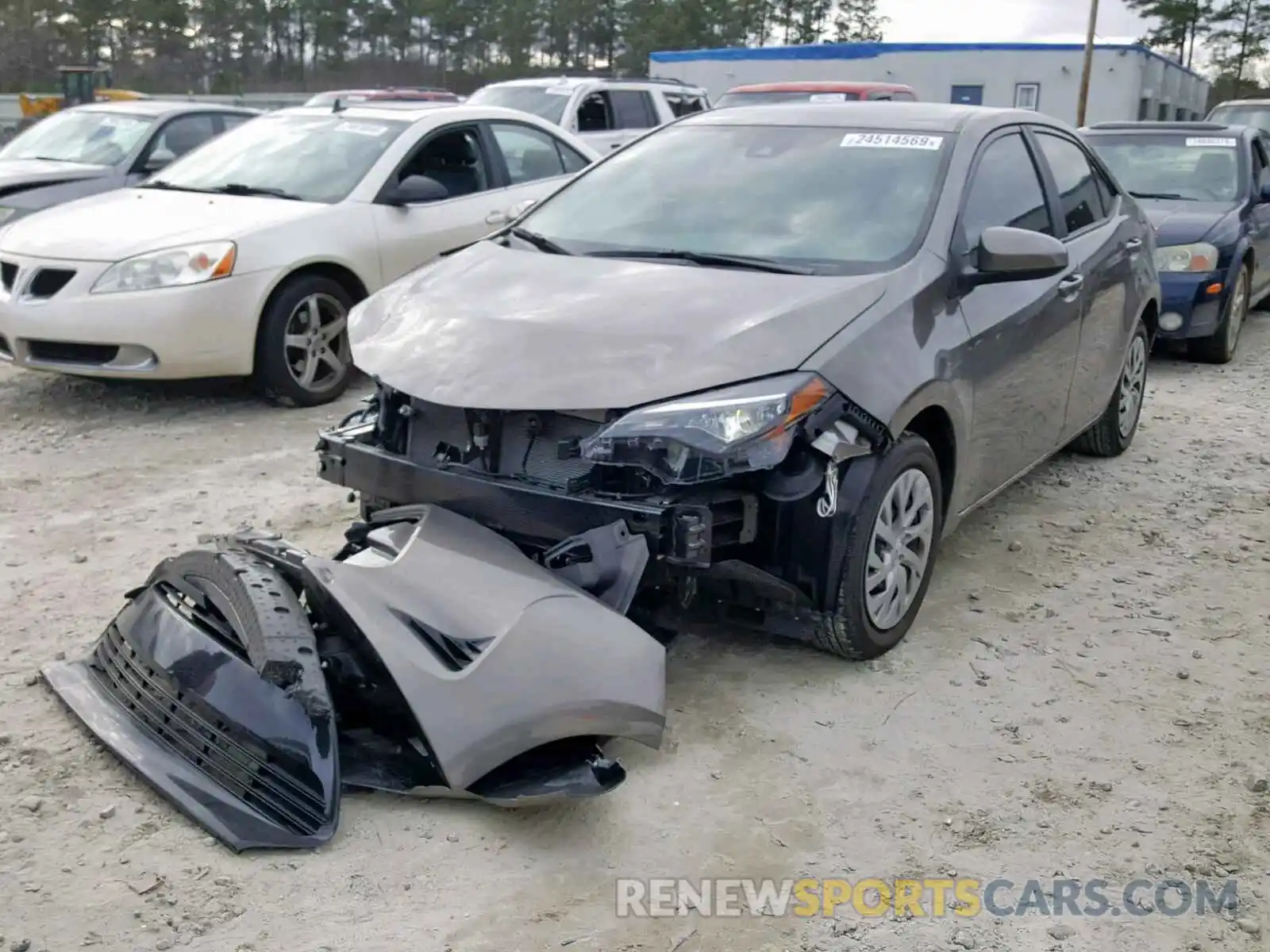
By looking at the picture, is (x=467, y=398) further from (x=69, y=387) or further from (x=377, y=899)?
(x=69, y=387)

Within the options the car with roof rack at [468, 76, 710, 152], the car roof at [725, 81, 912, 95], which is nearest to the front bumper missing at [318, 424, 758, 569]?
the car with roof rack at [468, 76, 710, 152]

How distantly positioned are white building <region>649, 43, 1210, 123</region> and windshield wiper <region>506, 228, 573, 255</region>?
118 feet

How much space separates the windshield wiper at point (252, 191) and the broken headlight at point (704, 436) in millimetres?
4486

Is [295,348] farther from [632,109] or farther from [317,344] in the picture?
[632,109]

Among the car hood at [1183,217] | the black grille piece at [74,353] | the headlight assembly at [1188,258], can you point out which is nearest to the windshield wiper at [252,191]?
the black grille piece at [74,353]

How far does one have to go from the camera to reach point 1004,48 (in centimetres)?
3922

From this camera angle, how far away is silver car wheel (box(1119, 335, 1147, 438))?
6.23m

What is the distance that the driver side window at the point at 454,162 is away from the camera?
7.62 m

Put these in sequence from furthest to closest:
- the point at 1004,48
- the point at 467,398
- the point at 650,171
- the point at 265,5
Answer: the point at 265,5, the point at 1004,48, the point at 650,171, the point at 467,398

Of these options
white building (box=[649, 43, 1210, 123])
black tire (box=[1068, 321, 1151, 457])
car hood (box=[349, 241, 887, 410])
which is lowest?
black tire (box=[1068, 321, 1151, 457])

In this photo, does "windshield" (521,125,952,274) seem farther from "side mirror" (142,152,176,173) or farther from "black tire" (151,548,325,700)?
"side mirror" (142,152,176,173)

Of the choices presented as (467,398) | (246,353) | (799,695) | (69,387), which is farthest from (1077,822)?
(69,387)

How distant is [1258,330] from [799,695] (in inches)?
337

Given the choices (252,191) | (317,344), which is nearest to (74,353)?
(317,344)
